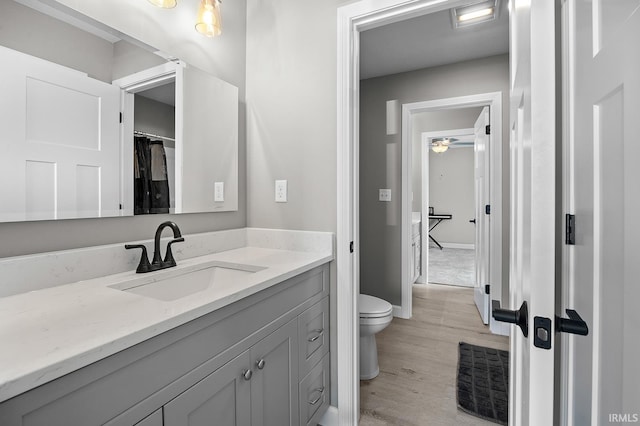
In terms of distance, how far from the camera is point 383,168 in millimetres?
3273

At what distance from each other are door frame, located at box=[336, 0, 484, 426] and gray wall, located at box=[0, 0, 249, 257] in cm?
65

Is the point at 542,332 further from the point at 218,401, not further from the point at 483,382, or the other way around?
the point at 483,382

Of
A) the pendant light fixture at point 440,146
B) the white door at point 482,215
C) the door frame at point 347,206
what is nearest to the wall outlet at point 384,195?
the white door at point 482,215

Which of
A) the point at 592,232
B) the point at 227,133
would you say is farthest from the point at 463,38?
the point at 592,232

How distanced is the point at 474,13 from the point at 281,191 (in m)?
1.87

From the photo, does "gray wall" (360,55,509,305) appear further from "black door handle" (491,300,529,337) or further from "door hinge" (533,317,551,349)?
"door hinge" (533,317,551,349)

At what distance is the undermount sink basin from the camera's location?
1.15 meters

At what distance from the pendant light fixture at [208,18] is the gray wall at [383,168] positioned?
211 cm

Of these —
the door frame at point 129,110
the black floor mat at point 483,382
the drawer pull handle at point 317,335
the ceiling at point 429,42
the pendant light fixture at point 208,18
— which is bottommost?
the black floor mat at point 483,382

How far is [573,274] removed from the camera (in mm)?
731

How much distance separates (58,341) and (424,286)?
4238mm

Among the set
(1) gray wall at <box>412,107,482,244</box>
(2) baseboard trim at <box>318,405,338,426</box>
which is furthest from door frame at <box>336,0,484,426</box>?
(1) gray wall at <box>412,107,482,244</box>

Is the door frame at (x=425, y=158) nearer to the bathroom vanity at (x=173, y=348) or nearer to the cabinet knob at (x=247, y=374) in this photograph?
the bathroom vanity at (x=173, y=348)

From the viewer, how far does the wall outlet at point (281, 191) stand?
1789 mm
